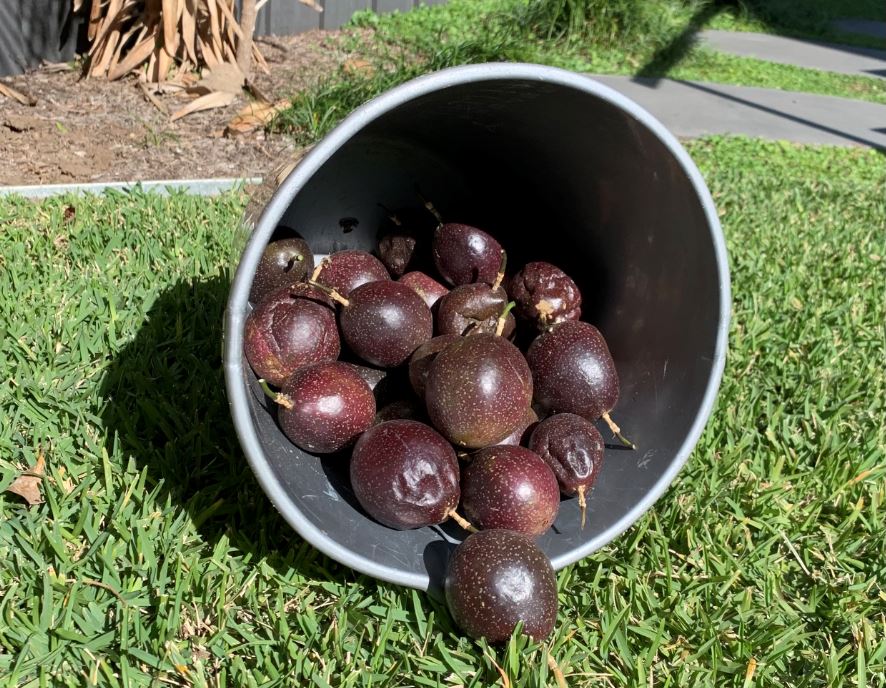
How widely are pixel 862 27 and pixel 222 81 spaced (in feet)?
41.7

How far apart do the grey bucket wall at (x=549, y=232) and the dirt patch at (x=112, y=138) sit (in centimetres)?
184

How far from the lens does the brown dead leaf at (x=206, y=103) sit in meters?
4.97

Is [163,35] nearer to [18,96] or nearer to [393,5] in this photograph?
[18,96]

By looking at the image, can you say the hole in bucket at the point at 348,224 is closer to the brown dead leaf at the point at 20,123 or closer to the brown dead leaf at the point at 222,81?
the brown dead leaf at the point at 20,123

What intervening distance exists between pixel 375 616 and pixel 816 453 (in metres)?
1.54

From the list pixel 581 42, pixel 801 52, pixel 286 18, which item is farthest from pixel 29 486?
pixel 801 52

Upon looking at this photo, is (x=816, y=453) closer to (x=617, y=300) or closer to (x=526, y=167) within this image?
(x=617, y=300)

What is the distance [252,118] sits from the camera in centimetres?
497

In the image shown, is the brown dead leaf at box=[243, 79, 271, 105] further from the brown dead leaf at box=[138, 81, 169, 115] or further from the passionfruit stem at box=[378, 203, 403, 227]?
the passionfruit stem at box=[378, 203, 403, 227]

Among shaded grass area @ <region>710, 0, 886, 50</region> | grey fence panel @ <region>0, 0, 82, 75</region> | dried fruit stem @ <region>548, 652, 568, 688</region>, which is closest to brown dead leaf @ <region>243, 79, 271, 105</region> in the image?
grey fence panel @ <region>0, 0, 82, 75</region>

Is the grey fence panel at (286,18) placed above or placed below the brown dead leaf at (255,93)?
below

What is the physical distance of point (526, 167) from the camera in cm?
251

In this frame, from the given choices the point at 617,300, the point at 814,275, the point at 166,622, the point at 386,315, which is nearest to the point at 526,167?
the point at 617,300

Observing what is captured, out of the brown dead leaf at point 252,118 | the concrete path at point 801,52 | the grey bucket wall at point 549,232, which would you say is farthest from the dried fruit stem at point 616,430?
the concrete path at point 801,52
